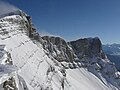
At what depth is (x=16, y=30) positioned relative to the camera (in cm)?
8756

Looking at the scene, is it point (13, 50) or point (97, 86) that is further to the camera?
point (97, 86)

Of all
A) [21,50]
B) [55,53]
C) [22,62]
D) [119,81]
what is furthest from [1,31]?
[119,81]

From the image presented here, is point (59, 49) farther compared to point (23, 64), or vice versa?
point (59, 49)

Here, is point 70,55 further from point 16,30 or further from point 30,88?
point 30,88

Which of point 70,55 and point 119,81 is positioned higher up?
point 70,55

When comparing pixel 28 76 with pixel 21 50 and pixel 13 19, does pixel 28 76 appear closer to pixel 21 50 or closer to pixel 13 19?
pixel 21 50

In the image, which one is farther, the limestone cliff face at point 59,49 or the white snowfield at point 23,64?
the limestone cliff face at point 59,49

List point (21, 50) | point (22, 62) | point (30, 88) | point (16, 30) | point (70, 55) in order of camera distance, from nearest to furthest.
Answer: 1. point (30, 88)
2. point (22, 62)
3. point (21, 50)
4. point (16, 30)
5. point (70, 55)

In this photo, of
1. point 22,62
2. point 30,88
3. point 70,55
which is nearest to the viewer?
point 30,88

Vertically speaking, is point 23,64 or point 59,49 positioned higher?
point 59,49

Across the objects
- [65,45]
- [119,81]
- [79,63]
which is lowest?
[119,81]

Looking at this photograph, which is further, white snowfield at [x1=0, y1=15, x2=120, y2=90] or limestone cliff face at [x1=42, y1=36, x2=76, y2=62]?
limestone cliff face at [x1=42, y1=36, x2=76, y2=62]

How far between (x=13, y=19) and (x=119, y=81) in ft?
353

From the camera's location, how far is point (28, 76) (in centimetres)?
5656
